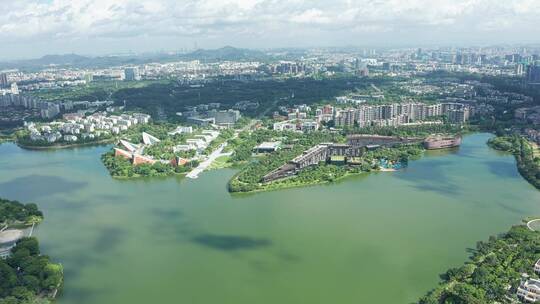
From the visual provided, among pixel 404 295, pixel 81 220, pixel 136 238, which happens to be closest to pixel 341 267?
pixel 404 295

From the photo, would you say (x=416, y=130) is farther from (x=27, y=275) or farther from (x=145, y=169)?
(x=27, y=275)

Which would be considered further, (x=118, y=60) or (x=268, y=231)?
(x=118, y=60)

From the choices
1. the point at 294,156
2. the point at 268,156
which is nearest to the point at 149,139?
the point at 268,156

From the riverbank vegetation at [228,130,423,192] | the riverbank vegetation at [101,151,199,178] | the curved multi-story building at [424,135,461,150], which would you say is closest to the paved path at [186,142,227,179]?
the riverbank vegetation at [101,151,199,178]

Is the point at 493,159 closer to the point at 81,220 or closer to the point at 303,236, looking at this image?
the point at 303,236

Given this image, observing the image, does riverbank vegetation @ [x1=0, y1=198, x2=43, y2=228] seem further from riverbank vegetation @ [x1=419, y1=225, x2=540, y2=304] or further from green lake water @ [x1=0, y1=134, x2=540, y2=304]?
riverbank vegetation @ [x1=419, y1=225, x2=540, y2=304]

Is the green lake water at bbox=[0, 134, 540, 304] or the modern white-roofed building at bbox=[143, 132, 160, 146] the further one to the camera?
the modern white-roofed building at bbox=[143, 132, 160, 146]

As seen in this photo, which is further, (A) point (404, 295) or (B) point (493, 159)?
(B) point (493, 159)
